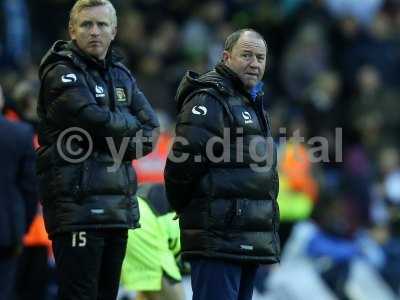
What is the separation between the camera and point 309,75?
50.1 ft

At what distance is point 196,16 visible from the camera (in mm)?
15969

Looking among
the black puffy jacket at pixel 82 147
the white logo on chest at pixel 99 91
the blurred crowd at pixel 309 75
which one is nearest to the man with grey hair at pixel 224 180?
the black puffy jacket at pixel 82 147

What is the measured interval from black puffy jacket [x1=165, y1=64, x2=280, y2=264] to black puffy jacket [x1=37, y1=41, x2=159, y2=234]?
1.01 feet

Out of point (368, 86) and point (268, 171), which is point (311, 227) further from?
point (268, 171)

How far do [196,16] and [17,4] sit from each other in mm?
2816

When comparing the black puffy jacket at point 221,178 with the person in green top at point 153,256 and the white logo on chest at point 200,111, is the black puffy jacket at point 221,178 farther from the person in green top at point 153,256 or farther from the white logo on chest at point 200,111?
the person in green top at point 153,256

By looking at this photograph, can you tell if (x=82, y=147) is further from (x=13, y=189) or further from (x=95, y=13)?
(x=13, y=189)

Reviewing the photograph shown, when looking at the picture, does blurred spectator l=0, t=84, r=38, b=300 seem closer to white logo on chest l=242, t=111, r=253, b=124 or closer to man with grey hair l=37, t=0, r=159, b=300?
man with grey hair l=37, t=0, r=159, b=300

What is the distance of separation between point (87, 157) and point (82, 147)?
0.07 m

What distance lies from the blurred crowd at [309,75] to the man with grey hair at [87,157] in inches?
234

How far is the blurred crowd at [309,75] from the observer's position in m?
13.3

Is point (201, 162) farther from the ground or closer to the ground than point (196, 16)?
closer to the ground

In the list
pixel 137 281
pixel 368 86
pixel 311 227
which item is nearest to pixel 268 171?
pixel 137 281

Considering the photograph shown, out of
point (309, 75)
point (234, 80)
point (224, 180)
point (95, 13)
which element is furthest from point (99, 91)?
point (309, 75)
